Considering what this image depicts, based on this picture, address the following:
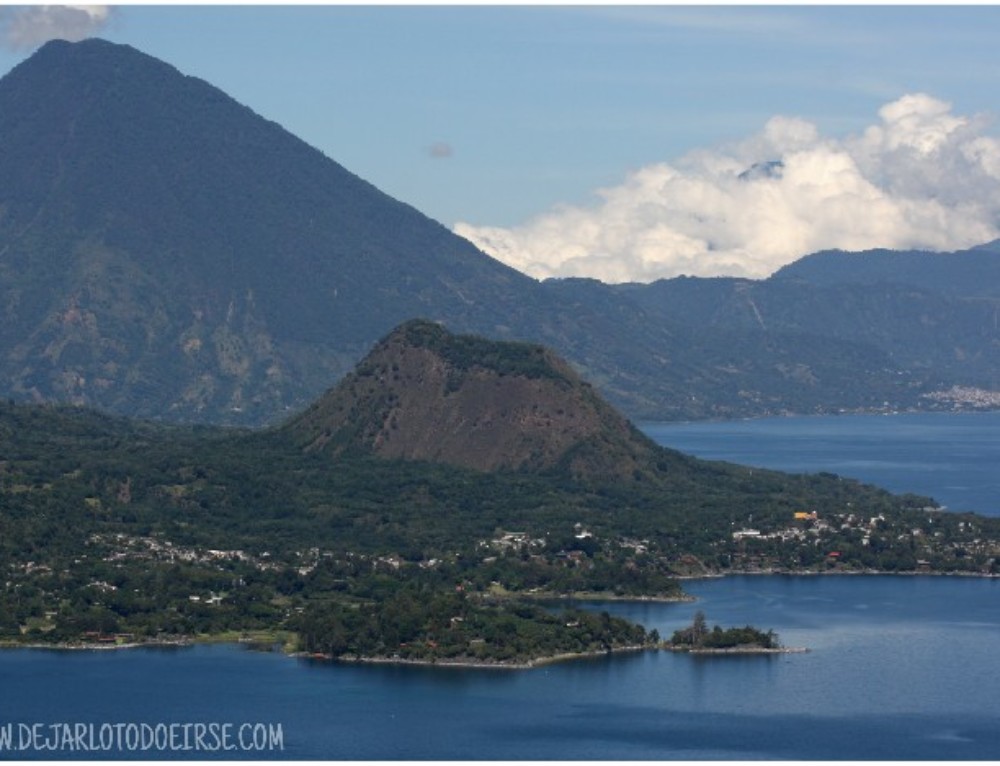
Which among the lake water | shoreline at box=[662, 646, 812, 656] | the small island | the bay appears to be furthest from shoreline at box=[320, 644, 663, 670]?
the small island

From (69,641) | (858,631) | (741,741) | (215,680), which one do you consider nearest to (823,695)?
(741,741)

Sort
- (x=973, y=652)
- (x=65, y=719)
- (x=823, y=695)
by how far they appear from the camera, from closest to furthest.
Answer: (x=65, y=719) < (x=823, y=695) < (x=973, y=652)

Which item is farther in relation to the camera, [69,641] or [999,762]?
[69,641]

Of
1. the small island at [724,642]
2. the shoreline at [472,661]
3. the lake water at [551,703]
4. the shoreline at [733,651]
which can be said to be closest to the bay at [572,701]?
the lake water at [551,703]

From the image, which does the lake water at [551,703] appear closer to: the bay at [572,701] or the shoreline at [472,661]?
the bay at [572,701]

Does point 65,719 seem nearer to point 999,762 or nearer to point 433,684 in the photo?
point 433,684
